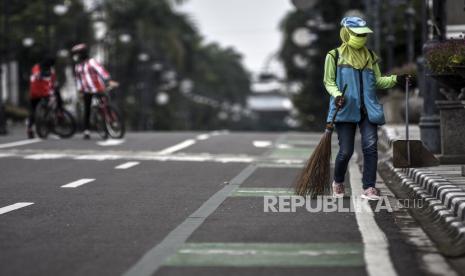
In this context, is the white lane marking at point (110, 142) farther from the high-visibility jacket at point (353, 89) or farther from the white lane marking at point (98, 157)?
the high-visibility jacket at point (353, 89)

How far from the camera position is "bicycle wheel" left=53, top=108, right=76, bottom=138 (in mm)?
22359

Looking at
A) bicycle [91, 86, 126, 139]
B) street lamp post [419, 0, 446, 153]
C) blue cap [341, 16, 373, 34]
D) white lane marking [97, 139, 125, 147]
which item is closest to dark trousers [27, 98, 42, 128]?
bicycle [91, 86, 126, 139]

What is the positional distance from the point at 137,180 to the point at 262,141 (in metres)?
9.62

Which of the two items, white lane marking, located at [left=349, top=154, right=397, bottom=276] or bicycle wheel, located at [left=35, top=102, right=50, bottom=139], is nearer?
white lane marking, located at [left=349, top=154, right=397, bottom=276]

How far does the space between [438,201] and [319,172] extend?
4.35 ft

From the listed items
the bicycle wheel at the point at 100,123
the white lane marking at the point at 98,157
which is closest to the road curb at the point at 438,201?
the white lane marking at the point at 98,157

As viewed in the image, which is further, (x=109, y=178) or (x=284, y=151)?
(x=284, y=151)

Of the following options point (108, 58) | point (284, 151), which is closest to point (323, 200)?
point (284, 151)

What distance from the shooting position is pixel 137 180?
1295 cm

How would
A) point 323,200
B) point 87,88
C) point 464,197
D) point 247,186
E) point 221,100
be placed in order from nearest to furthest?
point 464,197
point 323,200
point 247,186
point 87,88
point 221,100

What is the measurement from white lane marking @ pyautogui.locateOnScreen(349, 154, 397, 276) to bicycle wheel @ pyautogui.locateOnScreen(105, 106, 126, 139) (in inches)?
439

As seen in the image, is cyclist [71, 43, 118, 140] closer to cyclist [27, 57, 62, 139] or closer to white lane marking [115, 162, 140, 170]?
cyclist [27, 57, 62, 139]

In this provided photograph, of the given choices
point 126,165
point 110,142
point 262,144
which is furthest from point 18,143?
point 126,165

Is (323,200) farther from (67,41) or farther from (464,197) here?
(67,41)
